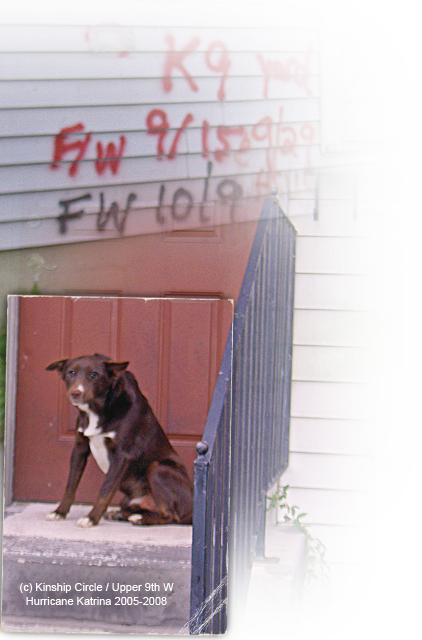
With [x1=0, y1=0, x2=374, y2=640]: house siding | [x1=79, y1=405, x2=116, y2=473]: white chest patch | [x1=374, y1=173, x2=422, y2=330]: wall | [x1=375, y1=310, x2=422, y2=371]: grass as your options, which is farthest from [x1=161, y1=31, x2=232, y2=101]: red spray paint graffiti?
[x1=79, y1=405, x2=116, y2=473]: white chest patch

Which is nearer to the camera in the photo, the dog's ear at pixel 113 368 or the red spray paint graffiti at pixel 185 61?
the dog's ear at pixel 113 368

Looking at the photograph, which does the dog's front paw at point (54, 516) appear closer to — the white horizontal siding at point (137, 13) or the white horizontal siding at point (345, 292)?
the white horizontal siding at point (345, 292)

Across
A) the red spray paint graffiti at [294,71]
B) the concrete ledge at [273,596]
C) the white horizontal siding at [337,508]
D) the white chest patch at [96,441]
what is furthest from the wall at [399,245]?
the white chest patch at [96,441]

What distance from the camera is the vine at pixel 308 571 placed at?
5.54ft

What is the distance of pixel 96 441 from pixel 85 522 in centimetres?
21

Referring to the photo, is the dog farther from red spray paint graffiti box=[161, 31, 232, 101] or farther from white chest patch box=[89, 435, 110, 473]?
red spray paint graffiti box=[161, 31, 232, 101]

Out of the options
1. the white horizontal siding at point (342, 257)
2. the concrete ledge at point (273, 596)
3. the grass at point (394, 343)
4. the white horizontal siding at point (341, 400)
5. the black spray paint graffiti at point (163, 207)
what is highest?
the black spray paint graffiti at point (163, 207)

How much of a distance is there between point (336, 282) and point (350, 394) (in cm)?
32

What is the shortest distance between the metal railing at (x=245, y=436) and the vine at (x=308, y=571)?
0.39 ft

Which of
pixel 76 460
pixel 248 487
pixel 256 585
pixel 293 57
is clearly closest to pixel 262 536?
pixel 256 585

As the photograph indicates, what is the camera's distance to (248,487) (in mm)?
1469

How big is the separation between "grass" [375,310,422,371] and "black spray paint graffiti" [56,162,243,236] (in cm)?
53

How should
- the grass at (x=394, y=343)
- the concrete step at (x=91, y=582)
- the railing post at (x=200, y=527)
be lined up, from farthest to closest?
the grass at (x=394, y=343)
the concrete step at (x=91, y=582)
the railing post at (x=200, y=527)

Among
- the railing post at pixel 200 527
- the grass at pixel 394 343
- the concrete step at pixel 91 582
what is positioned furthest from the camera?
the grass at pixel 394 343
